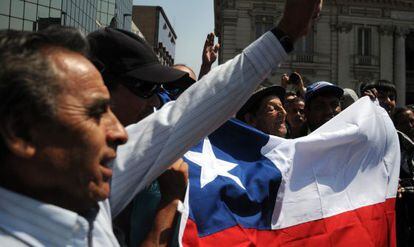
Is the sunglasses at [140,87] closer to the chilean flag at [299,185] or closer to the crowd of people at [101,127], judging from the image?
the crowd of people at [101,127]

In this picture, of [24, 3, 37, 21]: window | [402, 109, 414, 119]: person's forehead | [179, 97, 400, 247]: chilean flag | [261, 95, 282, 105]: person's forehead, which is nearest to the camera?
[179, 97, 400, 247]: chilean flag

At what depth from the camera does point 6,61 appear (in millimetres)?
1057

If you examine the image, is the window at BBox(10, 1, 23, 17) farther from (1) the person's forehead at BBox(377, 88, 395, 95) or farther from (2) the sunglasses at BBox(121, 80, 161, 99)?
(2) the sunglasses at BBox(121, 80, 161, 99)

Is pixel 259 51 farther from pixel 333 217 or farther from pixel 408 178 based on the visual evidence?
pixel 408 178

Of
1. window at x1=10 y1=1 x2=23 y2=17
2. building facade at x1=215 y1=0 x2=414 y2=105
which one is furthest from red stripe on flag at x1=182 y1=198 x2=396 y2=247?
window at x1=10 y1=1 x2=23 y2=17

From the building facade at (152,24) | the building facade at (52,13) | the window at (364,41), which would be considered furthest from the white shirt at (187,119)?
the building facade at (152,24)

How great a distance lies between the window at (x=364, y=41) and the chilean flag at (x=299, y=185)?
25.3 m

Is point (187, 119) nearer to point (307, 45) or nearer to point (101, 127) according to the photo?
point (101, 127)

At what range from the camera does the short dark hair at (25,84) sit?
1034 millimetres

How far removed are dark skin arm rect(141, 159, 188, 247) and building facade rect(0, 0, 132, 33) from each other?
2056cm

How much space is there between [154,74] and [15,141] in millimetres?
787

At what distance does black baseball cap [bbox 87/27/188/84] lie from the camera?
1.76 m

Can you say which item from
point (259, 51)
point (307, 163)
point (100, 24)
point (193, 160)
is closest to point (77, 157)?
point (259, 51)

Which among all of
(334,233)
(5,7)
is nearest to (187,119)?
(334,233)
